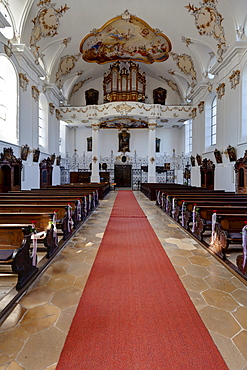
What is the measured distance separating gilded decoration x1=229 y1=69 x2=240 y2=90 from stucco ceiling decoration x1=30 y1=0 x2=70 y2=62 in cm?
849

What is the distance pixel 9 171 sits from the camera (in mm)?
9867

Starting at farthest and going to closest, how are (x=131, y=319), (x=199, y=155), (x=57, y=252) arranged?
1. (x=199, y=155)
2. (x=57, y=252)
3. (x=131, y=319)

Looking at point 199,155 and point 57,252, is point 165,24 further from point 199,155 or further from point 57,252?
point 57,252

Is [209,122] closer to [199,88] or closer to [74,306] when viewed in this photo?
[199,88]

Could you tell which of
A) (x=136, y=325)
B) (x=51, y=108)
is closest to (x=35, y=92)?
(x=51, y=108)

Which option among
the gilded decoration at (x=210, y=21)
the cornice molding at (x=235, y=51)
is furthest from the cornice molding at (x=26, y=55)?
the cornice molding at (x=235, y=51)

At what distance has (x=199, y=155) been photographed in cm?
1511

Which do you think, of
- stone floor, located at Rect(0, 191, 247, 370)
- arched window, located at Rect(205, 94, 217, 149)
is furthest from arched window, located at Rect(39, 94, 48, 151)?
stone floor, located at Rect(0, 191, 247, 370)

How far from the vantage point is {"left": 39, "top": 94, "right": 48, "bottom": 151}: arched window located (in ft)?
47.5

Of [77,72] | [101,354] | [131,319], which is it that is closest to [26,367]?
[101,354]

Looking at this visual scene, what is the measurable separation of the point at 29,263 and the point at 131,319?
154 centimetres

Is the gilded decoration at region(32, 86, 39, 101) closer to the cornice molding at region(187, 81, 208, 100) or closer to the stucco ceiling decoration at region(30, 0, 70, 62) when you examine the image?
the stucco ceiling decoration at region(30, 0, 70, 62)

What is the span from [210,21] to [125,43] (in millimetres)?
5625

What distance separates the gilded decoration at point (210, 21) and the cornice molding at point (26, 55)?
784cm
